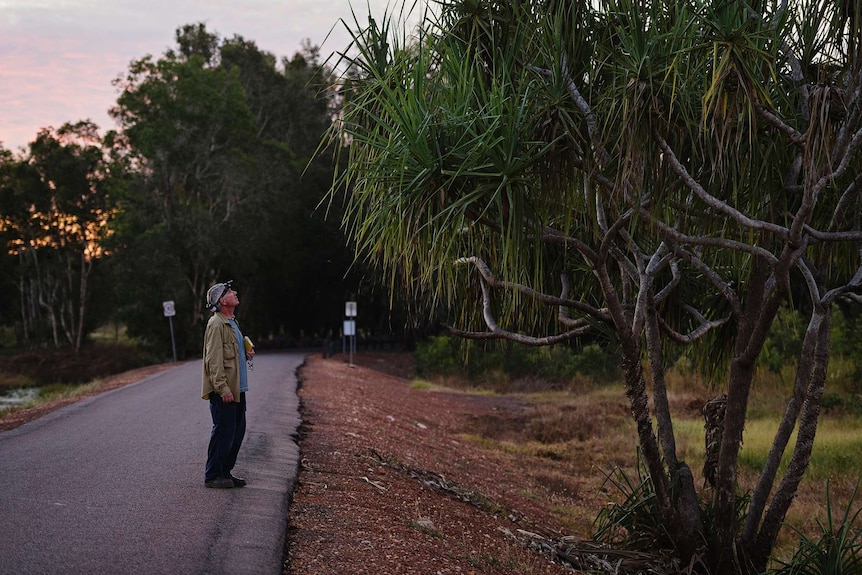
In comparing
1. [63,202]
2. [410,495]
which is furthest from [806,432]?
[63,202]

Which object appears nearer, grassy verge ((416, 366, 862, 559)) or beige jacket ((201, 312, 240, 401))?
beige jacket ((201, 312, 240, 401))

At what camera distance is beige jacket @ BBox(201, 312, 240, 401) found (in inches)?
322

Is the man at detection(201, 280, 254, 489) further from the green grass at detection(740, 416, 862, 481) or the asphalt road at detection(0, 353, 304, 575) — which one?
the green grass at detection(740, 416, 862, 481)

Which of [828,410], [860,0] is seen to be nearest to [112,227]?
[828,410]

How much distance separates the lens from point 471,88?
8164mm

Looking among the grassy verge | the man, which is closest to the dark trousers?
the man

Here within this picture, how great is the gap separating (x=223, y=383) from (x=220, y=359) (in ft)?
0.65

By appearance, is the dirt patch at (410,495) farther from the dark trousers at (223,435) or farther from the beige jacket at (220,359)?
the beige jacket at (220,359)

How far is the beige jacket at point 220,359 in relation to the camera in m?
8.19

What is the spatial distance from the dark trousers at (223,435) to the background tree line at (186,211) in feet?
109

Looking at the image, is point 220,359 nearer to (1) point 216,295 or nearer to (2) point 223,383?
(2) point 223,383

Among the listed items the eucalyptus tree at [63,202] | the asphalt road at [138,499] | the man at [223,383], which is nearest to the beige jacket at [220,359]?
the man at [223,383]

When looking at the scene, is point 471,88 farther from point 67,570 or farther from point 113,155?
point 113,155

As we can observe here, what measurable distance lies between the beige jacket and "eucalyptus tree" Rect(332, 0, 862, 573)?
1.44 m
